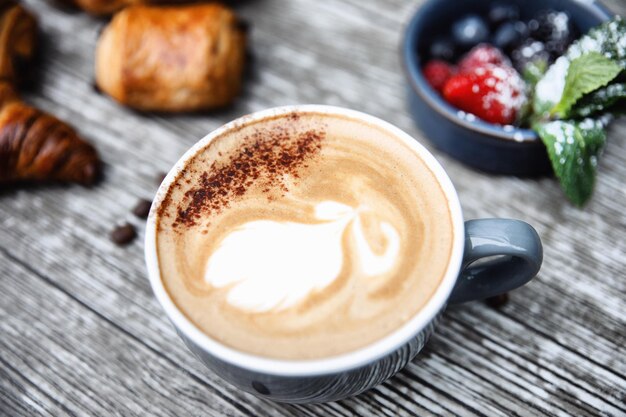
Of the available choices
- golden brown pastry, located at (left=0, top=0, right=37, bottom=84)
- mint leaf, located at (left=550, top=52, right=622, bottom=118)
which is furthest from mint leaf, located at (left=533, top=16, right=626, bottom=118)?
golden brown pastry, located at (left=0, top=0, right=37, bottom=84)

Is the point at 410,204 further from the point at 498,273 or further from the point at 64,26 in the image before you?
the point at 64,26

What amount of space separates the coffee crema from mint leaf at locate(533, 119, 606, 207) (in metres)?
0.34

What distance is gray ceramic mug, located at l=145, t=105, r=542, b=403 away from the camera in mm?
634

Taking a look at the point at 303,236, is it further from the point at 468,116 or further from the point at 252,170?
the point at 468,116

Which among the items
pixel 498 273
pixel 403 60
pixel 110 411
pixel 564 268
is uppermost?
pixel 403 60

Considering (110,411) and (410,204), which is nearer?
(410,204)

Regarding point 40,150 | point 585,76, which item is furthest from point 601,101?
point 40,150

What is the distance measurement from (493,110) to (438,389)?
0.52m

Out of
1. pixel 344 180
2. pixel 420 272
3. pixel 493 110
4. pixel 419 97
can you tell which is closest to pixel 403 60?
pixel 419 97

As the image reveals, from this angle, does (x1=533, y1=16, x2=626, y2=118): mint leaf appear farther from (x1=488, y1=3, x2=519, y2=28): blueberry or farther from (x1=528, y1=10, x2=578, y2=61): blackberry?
(x1=488, y1=3, x2=519, y2=28): blueberry

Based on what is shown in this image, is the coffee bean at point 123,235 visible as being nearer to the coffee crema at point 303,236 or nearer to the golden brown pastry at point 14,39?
the coffee crema at point 303,236

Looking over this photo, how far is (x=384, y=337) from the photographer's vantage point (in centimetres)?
65

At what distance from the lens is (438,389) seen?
0.89 meters

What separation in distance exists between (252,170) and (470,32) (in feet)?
2.21
